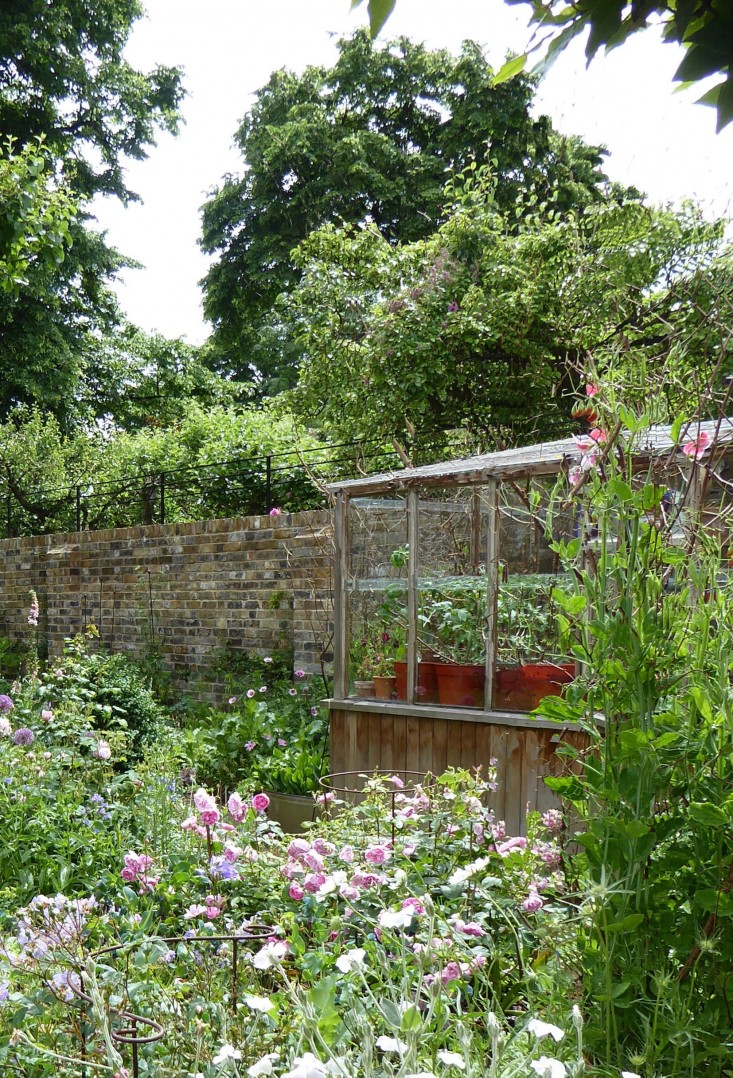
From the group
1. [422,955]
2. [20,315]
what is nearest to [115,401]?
[20,315]

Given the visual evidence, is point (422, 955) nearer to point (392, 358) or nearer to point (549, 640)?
point (549, 640)

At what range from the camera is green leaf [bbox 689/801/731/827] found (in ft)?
6.31

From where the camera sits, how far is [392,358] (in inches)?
400

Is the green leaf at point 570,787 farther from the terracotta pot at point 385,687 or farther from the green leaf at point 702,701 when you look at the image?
the terracotta pot at point 385,687

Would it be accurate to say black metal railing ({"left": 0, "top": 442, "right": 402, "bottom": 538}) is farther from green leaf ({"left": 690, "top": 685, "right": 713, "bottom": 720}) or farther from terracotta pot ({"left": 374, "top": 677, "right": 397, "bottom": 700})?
green leaf ({"left": 690, "top": 685, "right": 713, "bottom": 720})

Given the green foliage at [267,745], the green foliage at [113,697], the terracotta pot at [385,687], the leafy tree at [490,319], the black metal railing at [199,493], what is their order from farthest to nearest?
the black metal railing at [199,493] → the leafy tree at [490,319] → the green foliage at [113,697] → the green foliage at [267,745] → the terracotta pot at [385,687]

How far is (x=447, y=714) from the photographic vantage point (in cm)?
581

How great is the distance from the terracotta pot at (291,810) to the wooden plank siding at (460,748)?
68cm

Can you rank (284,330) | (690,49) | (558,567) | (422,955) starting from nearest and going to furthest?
(690,49) < (422,955) < (558,567) < (284,330)

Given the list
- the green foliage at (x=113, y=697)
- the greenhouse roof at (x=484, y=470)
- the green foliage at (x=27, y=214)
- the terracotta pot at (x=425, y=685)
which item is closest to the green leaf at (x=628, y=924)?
the greenhouse roof at (x=484, y=470)

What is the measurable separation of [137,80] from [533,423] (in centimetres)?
1295

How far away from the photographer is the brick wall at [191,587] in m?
9.13

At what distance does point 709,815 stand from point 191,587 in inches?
357

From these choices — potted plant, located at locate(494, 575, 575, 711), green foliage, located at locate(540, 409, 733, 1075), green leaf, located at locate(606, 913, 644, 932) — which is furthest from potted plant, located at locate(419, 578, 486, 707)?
green leaf, located at locate(606, 913, 644, 932)
